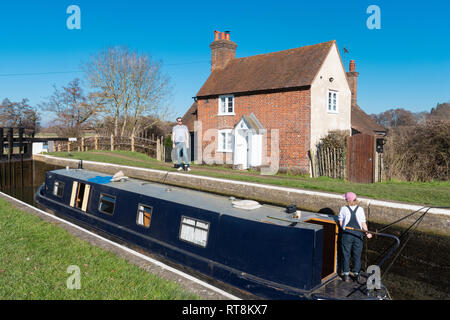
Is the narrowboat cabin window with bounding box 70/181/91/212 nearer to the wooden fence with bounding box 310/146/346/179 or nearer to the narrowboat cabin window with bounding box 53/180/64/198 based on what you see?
the narrowboat cabin window with bounding box 53/180/64/198

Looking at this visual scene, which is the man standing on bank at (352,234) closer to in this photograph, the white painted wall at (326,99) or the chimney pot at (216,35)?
the white painted wall at (326,99)

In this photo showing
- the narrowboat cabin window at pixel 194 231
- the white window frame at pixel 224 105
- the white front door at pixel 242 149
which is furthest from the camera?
the white window frame at pixel 224 105

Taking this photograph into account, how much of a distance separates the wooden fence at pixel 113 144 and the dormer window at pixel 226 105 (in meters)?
5.51

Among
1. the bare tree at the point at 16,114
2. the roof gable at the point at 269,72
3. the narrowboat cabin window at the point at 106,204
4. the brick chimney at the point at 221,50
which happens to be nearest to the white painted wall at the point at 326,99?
the roof gable at the point at 269,72

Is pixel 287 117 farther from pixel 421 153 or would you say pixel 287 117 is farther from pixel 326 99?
pixel 421 153

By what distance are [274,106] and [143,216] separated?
11236 millimetres

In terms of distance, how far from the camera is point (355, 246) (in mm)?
5418

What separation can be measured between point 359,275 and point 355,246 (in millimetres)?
480

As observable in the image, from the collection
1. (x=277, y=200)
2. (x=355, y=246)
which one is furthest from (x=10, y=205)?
(x=355, y=246)

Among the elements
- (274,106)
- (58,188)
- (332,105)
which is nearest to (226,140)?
(274,106)

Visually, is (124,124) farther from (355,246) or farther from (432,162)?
(355,246)

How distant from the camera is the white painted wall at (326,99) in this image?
15859 millimetres

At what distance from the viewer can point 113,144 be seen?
23.5 meters
